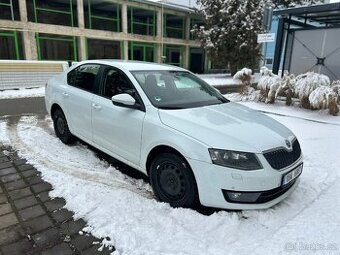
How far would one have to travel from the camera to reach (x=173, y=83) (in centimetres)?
409

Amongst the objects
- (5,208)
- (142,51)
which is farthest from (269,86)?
(142,51)

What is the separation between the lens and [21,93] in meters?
12.1

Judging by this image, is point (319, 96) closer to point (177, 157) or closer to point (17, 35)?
point (177, 157)

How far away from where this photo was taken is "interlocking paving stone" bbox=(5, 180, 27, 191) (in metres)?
3.69

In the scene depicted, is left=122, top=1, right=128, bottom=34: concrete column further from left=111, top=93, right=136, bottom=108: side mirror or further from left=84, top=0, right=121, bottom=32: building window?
left=111, top=93, right=136, bottom=108: side mirror

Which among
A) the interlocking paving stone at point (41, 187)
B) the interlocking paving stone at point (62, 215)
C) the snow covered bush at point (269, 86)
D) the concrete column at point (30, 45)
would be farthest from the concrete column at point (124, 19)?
the interlocking paving stone at point (62, 215)

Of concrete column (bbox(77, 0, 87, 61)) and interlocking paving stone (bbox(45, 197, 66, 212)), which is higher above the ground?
concrete column (bbox(77, 0, 87, 61))

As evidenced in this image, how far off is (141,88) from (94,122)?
3.39ft

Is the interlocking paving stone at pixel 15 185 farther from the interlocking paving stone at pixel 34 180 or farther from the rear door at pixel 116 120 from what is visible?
the rear door at pixel 116 120

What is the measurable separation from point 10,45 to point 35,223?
2058cm

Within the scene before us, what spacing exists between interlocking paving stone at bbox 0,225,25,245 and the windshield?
75.7 inches

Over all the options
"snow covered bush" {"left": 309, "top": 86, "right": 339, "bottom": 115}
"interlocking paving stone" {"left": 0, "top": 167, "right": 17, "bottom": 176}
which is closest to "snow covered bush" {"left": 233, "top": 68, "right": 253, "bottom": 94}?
"snow covered bush" {"left": 309, "top": 86, "right": 339, "bottom": 115}

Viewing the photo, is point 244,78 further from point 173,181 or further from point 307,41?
point 173,181

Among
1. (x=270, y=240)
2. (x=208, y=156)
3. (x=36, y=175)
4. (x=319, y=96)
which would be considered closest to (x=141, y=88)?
(x=208, y=156)
